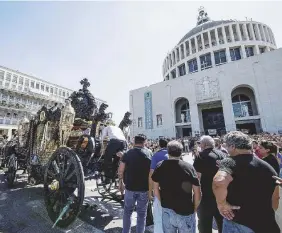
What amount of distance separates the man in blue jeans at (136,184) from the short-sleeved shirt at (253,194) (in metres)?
1.65

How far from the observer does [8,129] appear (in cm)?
3450

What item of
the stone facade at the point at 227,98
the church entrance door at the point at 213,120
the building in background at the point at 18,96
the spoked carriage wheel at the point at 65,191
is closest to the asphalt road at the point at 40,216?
the spoked carriage wheel at the point at 65,191

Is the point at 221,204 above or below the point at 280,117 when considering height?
below

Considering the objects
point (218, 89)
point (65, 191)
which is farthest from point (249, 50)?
point (65, 191)

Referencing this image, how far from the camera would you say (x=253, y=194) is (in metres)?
1.56

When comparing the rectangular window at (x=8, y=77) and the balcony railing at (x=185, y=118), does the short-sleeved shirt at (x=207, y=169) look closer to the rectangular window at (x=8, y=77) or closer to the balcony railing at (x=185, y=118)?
the balcony railing at (x=185, y=118)

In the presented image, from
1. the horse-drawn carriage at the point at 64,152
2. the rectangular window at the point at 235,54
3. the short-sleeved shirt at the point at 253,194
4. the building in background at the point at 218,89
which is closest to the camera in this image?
the short-sleeved shirt at the point at 253,194

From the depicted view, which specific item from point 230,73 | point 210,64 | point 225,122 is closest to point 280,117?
point 225,122

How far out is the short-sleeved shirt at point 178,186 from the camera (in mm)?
2109

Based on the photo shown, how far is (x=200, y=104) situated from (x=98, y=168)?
33.9m

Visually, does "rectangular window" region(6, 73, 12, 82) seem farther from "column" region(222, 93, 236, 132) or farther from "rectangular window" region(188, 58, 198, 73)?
"column" region(222, 93, 236, 132)

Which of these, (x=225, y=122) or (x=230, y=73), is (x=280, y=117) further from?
(x=230, y=73)

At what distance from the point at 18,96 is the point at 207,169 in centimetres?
4882

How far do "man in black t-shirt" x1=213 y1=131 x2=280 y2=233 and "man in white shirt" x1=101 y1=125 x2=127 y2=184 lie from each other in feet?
9.24
